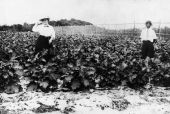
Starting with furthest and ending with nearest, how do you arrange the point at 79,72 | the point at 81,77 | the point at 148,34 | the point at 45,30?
the point at 148,34 < the point at 45,30 < the point at 81,77 < the point at 79,72

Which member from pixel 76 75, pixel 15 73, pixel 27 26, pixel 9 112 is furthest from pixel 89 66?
pixel 27 26

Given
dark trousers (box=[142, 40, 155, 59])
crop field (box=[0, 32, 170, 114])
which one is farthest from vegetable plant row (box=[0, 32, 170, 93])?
dark trousers (box=[142, 40, 155, 59])

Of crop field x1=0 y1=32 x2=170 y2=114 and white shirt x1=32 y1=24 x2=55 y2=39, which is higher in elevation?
white shirt x1=32 y1=24 x2=55 y2=39

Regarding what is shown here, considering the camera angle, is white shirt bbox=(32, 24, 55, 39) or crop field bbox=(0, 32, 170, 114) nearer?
crop field bbox=(0, 32, 170, 114)

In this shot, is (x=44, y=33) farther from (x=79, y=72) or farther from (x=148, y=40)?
(x=148, y=40)

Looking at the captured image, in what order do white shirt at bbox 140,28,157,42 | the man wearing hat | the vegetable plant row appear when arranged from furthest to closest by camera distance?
white shirt at bbox 140,28,157,42, the man wearing hat, the vegetable plant row

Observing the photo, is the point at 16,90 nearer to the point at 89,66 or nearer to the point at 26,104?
the point at 26,104

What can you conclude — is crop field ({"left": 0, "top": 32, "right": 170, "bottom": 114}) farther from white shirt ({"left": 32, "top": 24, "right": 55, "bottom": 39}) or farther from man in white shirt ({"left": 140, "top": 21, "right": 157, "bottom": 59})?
man in white shirt ({"left": 140, "top": 21, "right": 157, "bottom": 59})

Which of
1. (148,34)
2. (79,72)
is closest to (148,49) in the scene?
(148,34)

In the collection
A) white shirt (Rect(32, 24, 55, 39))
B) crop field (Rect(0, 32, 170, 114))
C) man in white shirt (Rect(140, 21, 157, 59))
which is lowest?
crop field (Rect(0, 32, 170, 114))

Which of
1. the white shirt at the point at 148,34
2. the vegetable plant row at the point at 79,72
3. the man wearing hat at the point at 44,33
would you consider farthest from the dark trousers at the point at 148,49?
the man wearing hat at the point at 44,33

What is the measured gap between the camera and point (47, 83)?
7309mm

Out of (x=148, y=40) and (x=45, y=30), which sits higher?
(x=45, y=30)

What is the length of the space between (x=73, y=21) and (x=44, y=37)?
3375 inches
